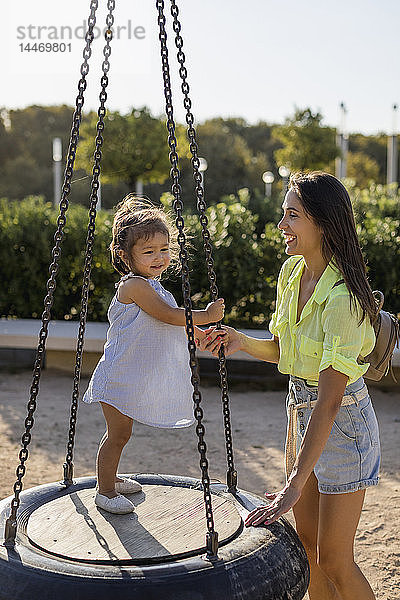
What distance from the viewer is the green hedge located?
677 cm

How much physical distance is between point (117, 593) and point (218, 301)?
0.95 m

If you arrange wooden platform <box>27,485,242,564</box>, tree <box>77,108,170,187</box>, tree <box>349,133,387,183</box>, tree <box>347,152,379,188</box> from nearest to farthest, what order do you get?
wooden platform <box>27,485,242,564</box>
tree <box>77,108,170,187</box>
tree <box>347,152,379,188</box>
tree <box>349,133,387,183</box>

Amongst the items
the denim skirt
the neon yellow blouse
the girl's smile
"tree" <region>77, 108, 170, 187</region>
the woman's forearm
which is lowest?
the denim skirt

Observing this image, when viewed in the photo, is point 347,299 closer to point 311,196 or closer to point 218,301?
point 311,196

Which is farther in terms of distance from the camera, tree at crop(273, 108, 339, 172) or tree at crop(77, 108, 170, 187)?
tree at crop(273, 108, 339, 172)

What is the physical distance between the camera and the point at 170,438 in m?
5.18

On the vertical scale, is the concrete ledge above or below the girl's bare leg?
below

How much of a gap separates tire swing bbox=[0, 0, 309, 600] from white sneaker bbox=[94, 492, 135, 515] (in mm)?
28

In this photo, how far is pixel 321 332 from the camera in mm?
2057

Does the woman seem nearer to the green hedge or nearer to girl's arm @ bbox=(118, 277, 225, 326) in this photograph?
girl's arm @ bbox=(118, 277, 225, 326)

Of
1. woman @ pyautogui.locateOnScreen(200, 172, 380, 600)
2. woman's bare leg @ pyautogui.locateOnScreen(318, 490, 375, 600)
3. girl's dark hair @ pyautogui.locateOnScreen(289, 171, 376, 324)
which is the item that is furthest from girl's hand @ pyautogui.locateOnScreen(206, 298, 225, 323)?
woman's bare leg @ pyautogui.locateOnScreen(318, 490, 375, 600)

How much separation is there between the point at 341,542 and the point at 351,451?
28 centimetres

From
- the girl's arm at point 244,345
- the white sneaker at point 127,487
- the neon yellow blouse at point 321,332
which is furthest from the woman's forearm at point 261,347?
the white sneaker at point 127,487

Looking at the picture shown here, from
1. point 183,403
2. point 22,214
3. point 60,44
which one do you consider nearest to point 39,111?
point 22,214
